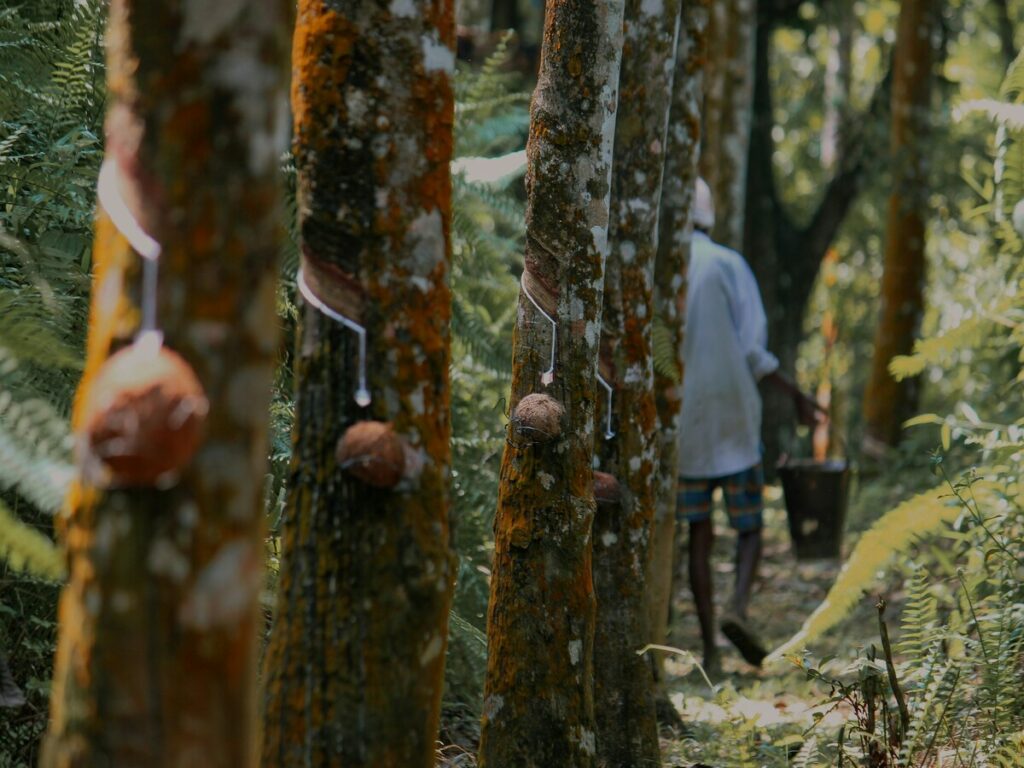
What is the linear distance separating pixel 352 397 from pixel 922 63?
418 inches

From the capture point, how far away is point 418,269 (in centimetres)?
249

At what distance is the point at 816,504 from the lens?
28.5ft

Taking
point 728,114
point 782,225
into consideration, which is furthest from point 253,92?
point 782,225

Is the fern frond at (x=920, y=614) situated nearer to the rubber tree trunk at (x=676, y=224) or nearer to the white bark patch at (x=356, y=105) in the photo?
the rubber tree trunk at (x=676, y=224)

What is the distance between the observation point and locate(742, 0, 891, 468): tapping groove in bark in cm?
1311

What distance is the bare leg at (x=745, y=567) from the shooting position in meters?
7.29

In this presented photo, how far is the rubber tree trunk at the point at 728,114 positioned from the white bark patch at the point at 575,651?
4.82 m

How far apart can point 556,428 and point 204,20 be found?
1796 mm

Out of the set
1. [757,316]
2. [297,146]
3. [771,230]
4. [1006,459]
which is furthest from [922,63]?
[297,146]

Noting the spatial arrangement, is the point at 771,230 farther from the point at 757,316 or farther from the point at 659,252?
the point at 659,252

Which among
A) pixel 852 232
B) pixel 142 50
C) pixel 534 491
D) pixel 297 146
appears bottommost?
pixel 852 232

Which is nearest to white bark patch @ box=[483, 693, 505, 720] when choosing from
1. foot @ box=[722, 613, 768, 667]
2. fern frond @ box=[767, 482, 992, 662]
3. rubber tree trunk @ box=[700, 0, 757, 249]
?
fern frond @ box=[767, 482, 992, 662]

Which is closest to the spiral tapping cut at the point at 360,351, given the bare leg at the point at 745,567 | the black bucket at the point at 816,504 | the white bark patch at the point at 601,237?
the white bark patch at the point at 601,237

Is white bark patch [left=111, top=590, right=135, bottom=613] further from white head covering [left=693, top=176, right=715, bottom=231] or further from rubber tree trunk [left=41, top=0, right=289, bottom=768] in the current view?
white head covering [left=693, top=176, right=715, bottom=231]
